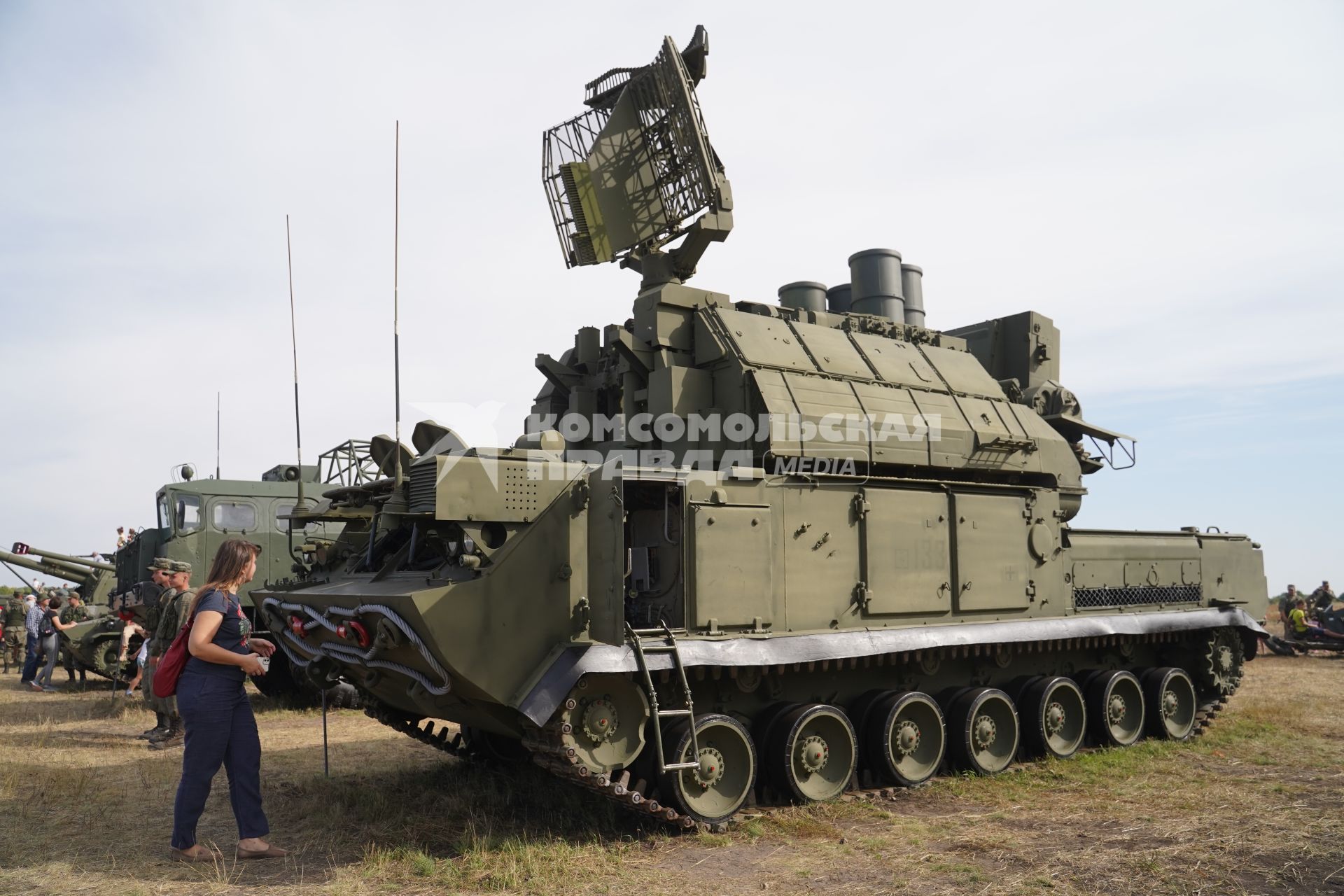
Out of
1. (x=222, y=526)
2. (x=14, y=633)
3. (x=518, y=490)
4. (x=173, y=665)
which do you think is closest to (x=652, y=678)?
(x=518, y=490)

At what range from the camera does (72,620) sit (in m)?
20.4

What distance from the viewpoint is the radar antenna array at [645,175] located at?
33.3 ft

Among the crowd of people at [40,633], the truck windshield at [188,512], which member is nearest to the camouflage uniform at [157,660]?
the truck windshield at [188,512]

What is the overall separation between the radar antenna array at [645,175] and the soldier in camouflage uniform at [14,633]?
1866cm

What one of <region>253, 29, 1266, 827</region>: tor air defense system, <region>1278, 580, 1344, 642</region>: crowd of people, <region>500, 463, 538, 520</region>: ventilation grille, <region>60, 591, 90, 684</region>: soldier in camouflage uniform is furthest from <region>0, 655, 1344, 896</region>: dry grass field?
<region>1278, 580, 1344, 642</region>: crowd of people

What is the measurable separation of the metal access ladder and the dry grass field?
1.85ft

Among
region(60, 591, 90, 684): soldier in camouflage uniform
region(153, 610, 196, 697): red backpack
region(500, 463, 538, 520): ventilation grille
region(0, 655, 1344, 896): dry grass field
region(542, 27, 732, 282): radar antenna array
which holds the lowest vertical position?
region(0, 655, 1344, 896): dry grass field

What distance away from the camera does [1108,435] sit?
12.7m

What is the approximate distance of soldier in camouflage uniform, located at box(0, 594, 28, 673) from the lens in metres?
23.2

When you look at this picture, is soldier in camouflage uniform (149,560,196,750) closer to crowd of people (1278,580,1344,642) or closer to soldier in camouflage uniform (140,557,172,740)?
soldier in camouflage uniform (140,557,172,740)

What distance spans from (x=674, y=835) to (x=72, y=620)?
57.0ft

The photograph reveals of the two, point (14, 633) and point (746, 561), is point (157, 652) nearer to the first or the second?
point (746, 561)

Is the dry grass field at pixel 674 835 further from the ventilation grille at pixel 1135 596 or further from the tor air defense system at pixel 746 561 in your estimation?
the ventilation grille at pixel 1135 596

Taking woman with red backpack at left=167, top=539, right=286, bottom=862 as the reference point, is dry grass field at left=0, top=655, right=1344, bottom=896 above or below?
below
